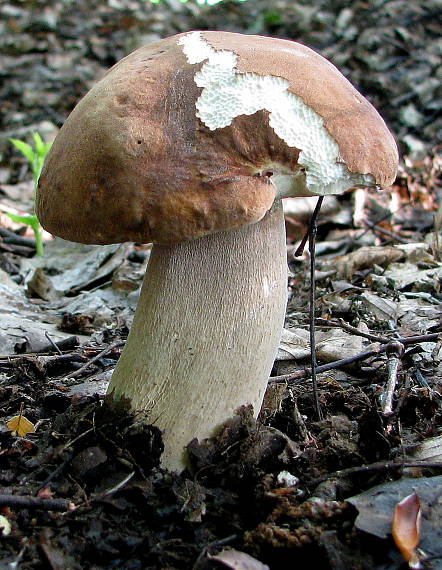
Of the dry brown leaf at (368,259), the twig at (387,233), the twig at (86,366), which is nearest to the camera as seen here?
the twig at (86,366)

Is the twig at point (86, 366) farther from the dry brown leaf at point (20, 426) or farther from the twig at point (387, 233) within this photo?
A: the twig at point (387, 233)

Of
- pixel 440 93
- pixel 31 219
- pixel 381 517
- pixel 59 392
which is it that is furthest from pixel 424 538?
pixel 440 93

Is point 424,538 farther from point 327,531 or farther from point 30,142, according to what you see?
point 30,142

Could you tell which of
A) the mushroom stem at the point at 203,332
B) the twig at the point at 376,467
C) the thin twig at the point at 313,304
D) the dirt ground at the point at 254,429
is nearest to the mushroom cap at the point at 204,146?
the mushroom stem at the point at 203,332

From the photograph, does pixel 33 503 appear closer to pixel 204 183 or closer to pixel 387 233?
pixel 204 183

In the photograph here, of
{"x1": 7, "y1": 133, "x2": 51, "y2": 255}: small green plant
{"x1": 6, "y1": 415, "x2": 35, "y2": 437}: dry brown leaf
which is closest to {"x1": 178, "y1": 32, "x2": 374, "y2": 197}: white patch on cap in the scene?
{"x1": 6, "y1": 415, "x2": 35, "y2": 437}: dry brown leaf

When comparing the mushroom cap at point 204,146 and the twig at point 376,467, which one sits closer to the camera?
the mushroom cap at point 204,146
